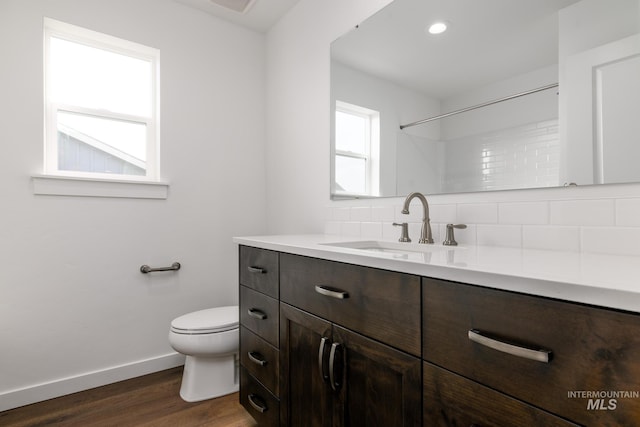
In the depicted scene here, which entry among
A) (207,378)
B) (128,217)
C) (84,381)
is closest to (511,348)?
(207,378)

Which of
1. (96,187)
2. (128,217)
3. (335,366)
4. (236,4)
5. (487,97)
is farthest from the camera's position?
(236,4)

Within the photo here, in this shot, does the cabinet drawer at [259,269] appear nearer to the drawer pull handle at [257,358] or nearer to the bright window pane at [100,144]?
the drawer pull handle at [257,358]

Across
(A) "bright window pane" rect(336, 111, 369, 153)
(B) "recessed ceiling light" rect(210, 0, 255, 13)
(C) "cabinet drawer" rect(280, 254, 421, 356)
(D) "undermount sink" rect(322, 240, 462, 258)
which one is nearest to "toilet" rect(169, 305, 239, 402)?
(C) "cabinet drawer" rect(280, 254, 421, 356)

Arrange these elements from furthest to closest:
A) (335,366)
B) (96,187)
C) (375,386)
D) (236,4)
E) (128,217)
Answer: (236,4) < (128,217) < (96,187) < (335,366) < (375,386)

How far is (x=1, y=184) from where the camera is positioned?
5.51 feet

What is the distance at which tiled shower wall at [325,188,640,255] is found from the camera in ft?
2.97

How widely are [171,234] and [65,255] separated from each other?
584 mm

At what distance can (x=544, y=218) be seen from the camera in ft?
3.46

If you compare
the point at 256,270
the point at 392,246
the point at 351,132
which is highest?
the point at 351,132

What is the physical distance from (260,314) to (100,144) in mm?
1608

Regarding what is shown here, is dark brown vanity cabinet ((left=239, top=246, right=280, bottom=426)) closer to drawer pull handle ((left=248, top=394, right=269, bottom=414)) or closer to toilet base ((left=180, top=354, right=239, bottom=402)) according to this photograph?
drawer pull handle ((left=248, top=394, right=269, bottom=414))

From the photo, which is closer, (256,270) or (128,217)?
(256,270)

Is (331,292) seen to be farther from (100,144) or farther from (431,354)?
(100,144)

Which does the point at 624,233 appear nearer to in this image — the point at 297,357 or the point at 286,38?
the point at 297,357
